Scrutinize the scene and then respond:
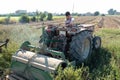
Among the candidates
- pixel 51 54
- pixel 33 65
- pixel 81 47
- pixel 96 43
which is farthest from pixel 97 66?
pixel 33 65

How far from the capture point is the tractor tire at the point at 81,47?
700 centimetres

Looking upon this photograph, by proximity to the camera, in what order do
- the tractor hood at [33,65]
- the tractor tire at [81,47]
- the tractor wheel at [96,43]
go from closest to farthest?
1. the tractor hood at [33,65]
2. the tractor tire at [81,47]
3. the tractor wheel at [96,43]

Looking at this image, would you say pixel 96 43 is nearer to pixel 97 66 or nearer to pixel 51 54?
pixel 97 66

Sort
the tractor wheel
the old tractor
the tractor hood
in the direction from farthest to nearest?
the tractor wheel
the old tractor
the tractor hood

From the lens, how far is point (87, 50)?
829 cm

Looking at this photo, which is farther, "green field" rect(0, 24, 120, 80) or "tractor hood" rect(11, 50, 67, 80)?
"tractor hood" rect(11, 50, 67, 80)

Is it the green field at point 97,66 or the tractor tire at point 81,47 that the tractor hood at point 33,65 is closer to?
the green field at point 97,66

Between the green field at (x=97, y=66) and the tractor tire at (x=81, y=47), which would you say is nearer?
the green field at (x=97, y=66)

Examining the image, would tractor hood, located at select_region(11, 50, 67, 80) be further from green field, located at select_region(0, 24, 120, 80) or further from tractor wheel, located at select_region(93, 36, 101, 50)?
tractor wheel, located at select_region(93, 36, 101, 50)

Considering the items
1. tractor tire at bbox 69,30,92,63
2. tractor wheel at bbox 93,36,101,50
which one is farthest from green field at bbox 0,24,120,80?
tractor tire at bbox 69,30,92,63

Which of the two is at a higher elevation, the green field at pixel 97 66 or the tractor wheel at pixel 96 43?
the tractor wheel at pixel 96 43

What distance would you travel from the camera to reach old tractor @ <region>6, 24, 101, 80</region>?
588cm

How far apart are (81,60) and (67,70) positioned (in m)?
1.89

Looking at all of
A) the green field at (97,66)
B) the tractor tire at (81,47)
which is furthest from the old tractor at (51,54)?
the green field at (97,66)
